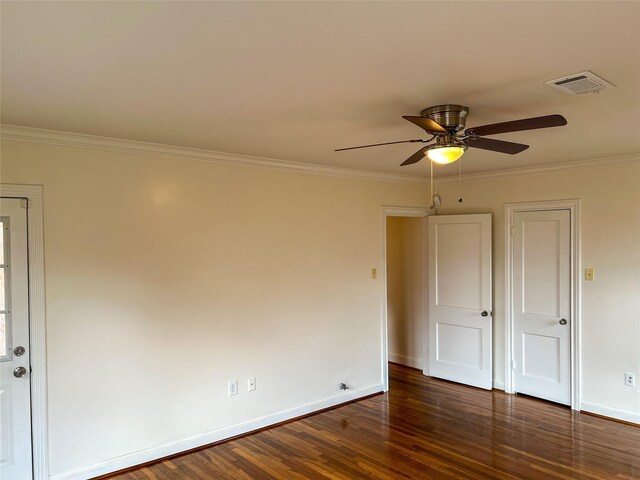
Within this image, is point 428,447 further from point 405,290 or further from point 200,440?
point 405,290

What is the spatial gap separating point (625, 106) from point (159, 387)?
3657 mm

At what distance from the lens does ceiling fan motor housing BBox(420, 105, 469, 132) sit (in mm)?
2484

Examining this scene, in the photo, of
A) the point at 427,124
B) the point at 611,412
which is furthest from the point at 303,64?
the point at 611,412

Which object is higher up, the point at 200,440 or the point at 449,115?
the point at 449,115

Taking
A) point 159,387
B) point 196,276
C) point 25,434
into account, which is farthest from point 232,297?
point 25,434

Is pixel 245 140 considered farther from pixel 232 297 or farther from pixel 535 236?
pixel 535 236

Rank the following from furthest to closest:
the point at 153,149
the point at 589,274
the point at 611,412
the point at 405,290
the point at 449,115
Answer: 1. the point at 405,290
2. the point at 589,274
3. the point at 611,412
4. the point at 153,149
5. the point at 449,115

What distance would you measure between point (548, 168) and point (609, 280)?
1232 mm

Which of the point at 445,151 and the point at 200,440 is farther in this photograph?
the point at 200,440

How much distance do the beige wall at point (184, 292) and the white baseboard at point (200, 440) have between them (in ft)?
0.15

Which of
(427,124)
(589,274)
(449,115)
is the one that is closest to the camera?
(427,124)

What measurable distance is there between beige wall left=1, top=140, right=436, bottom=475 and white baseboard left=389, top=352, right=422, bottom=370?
1353 mm

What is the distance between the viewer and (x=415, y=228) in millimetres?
6070

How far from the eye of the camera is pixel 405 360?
20.6 feet
